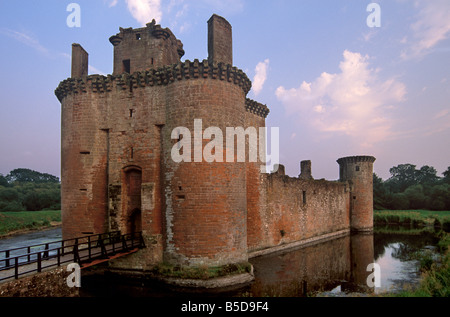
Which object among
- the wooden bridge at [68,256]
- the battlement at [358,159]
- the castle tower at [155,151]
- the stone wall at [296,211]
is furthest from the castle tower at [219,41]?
the battlement at [358,159]

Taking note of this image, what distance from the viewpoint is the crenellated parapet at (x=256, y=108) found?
19.4 meters

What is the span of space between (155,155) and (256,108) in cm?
848

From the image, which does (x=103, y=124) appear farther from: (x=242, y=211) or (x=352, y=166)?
(x=352, y=166)

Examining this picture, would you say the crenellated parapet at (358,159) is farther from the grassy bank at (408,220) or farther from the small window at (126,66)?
the small window at (126,66)

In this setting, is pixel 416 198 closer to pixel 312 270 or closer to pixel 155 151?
pixel 312 270

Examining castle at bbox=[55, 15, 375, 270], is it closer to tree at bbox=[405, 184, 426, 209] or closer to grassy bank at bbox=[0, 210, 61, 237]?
grassy bank at bbox=[0, 210, 61, 237]

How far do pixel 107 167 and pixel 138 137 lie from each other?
7.82ft

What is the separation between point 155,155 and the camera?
560 inches

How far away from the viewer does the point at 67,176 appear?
15.3 m

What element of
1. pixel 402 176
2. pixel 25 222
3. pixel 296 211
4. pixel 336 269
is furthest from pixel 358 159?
pixel 402 176

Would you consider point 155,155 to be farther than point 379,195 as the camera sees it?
No

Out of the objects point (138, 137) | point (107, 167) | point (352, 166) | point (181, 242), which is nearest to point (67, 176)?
point (107, 167)

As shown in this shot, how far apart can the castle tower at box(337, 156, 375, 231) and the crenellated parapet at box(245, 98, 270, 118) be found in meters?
16.7

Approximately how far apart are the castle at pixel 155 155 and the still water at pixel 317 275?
1386 mm
